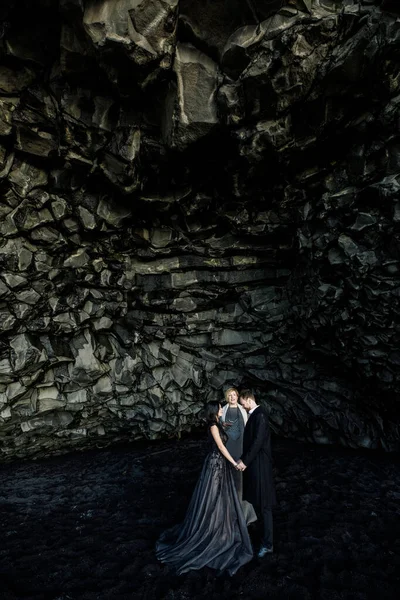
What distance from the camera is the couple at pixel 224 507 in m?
5.42

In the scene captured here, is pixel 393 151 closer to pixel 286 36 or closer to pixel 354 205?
pixel 354 205

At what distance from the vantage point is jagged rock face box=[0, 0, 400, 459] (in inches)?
270

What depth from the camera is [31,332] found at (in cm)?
989

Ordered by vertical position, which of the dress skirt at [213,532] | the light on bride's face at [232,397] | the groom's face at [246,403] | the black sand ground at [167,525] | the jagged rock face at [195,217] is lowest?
the black sand ground at [167,525]

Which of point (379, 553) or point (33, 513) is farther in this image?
point (33, 513)

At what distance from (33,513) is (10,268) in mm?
5639

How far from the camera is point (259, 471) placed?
571 cm

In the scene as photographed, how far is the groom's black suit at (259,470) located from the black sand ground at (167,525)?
67 centimetres

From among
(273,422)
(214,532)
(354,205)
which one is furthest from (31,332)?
(354,205)

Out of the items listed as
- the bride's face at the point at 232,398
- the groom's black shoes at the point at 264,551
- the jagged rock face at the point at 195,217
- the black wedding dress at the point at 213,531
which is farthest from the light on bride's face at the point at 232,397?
the jagged rock face at the point at 195,217

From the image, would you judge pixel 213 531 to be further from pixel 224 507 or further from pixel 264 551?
pixel 264 551

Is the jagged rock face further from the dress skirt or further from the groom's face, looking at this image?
the dress skirt

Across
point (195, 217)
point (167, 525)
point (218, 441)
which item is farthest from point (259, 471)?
point (195, 217)

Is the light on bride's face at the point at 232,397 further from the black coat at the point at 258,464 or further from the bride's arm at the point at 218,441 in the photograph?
the bride's arm at the point at 218,441
